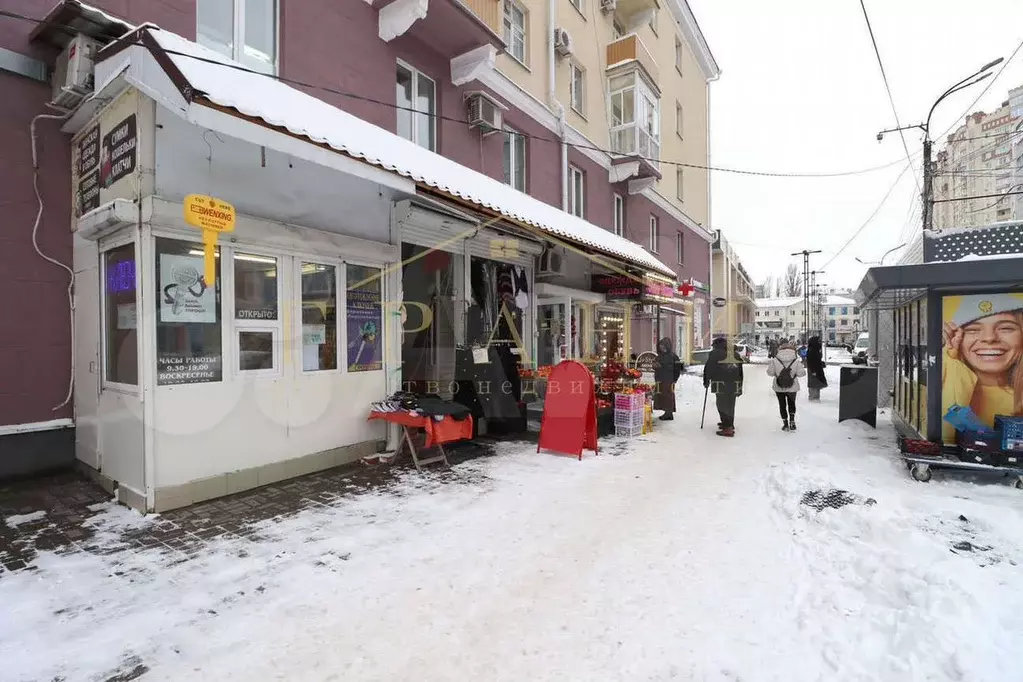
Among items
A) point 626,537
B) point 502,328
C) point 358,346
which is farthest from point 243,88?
point 502,328

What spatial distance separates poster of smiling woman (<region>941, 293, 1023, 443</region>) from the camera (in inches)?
237

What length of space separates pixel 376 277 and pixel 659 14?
1883cm

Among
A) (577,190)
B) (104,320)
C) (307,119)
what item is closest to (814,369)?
(577,190)

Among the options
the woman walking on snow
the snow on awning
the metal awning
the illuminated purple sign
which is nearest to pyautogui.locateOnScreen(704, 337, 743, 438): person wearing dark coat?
the woman walking on snow

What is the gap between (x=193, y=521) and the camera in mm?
4520

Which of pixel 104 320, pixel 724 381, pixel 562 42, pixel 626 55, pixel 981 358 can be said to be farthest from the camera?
pixel 626 55

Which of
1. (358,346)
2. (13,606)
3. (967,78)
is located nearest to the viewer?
(13,606)

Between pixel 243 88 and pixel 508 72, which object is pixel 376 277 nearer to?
pixel 243 88

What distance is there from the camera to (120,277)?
197 inches

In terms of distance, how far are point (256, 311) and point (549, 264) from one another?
6698 mm

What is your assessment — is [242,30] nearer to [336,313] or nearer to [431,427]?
[336,313]

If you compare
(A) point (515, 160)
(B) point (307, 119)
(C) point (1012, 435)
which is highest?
(A) point (515, 160)

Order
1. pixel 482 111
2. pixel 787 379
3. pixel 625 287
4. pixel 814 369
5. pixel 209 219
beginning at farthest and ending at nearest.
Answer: pixel 814 369 < pixel 625 287 < pixel 482 111 < pixel 787 379 < pixel 209 219

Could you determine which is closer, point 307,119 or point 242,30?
point 307,119
